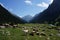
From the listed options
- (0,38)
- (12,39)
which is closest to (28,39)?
(12,39)

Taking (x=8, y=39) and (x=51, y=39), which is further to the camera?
(x=51, y=39)

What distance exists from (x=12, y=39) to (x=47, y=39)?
707 cm

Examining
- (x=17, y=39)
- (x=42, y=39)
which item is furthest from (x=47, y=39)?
(x=17, y=39)

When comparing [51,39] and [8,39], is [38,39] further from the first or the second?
[8,39]

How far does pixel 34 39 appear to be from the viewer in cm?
3388

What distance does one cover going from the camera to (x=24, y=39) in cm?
3278

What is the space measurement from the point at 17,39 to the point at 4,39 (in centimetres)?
246

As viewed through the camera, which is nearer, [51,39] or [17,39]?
[17,39]

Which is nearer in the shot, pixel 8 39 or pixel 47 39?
pixel 8 39

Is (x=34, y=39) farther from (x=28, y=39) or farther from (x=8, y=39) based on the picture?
Result: (x=8, y=39)

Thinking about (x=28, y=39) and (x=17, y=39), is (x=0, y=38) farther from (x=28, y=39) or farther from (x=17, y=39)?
(x=28, y=39)

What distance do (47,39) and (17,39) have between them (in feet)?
19.9

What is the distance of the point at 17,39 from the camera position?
32781mm

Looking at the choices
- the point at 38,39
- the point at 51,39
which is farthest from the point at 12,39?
the point at 51,39
